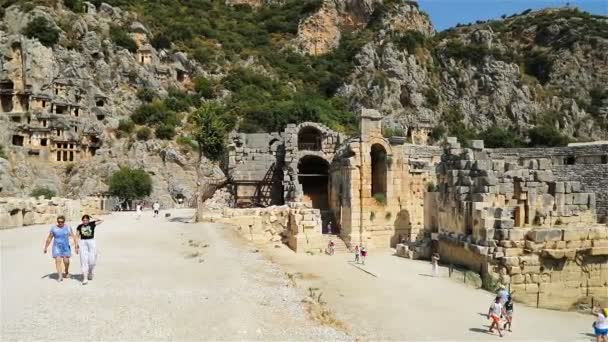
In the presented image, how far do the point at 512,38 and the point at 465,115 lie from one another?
26.7m

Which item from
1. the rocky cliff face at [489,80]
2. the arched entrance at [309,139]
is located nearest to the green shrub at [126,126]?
the arched entrance at [309,139]

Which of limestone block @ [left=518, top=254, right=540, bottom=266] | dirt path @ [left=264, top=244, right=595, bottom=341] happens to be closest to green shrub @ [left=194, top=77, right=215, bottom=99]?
dirt path @ [left=264, top=244, right=595, bottom=341]

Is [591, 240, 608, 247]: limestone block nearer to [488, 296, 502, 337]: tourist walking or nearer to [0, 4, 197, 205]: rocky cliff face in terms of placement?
[488, 296, 502, 337]: tourist walking

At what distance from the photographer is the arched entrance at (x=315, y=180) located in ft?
105

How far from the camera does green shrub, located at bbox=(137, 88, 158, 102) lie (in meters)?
60.6

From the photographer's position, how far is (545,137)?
210 feet

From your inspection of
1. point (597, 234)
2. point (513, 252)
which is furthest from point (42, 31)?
point (597, 234)

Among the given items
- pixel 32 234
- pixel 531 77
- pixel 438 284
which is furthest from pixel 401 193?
pixel 531 77

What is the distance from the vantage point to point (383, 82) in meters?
70.1

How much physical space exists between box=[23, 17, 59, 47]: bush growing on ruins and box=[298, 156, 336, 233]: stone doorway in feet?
143

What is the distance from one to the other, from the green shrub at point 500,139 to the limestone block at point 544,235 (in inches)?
1919

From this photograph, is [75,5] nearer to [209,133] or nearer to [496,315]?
[209,133]

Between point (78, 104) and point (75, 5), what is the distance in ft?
68.5

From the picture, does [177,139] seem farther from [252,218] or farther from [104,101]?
[252,218]
